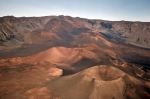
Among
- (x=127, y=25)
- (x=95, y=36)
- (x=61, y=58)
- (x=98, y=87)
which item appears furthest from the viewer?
(x=127, y=25)

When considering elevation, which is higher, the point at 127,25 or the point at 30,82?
the point at 127,25

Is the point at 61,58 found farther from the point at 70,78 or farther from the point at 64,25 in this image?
the point at 64,25

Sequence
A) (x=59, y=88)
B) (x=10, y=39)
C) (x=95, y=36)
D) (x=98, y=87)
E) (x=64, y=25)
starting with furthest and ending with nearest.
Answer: (x=64, y=25) < (x=95, y=36) < (x=10, y=39) < (x=59, y=88) < (x=98, y=87)

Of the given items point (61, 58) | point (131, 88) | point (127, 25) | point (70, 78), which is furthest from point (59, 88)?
point (127, 25)

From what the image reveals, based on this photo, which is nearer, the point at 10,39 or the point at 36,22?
the point at 10,39

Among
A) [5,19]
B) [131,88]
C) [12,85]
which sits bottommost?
[12,85]

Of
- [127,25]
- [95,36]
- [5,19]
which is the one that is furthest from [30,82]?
[127,25]

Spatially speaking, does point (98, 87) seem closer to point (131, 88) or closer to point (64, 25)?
point (131, 88)
